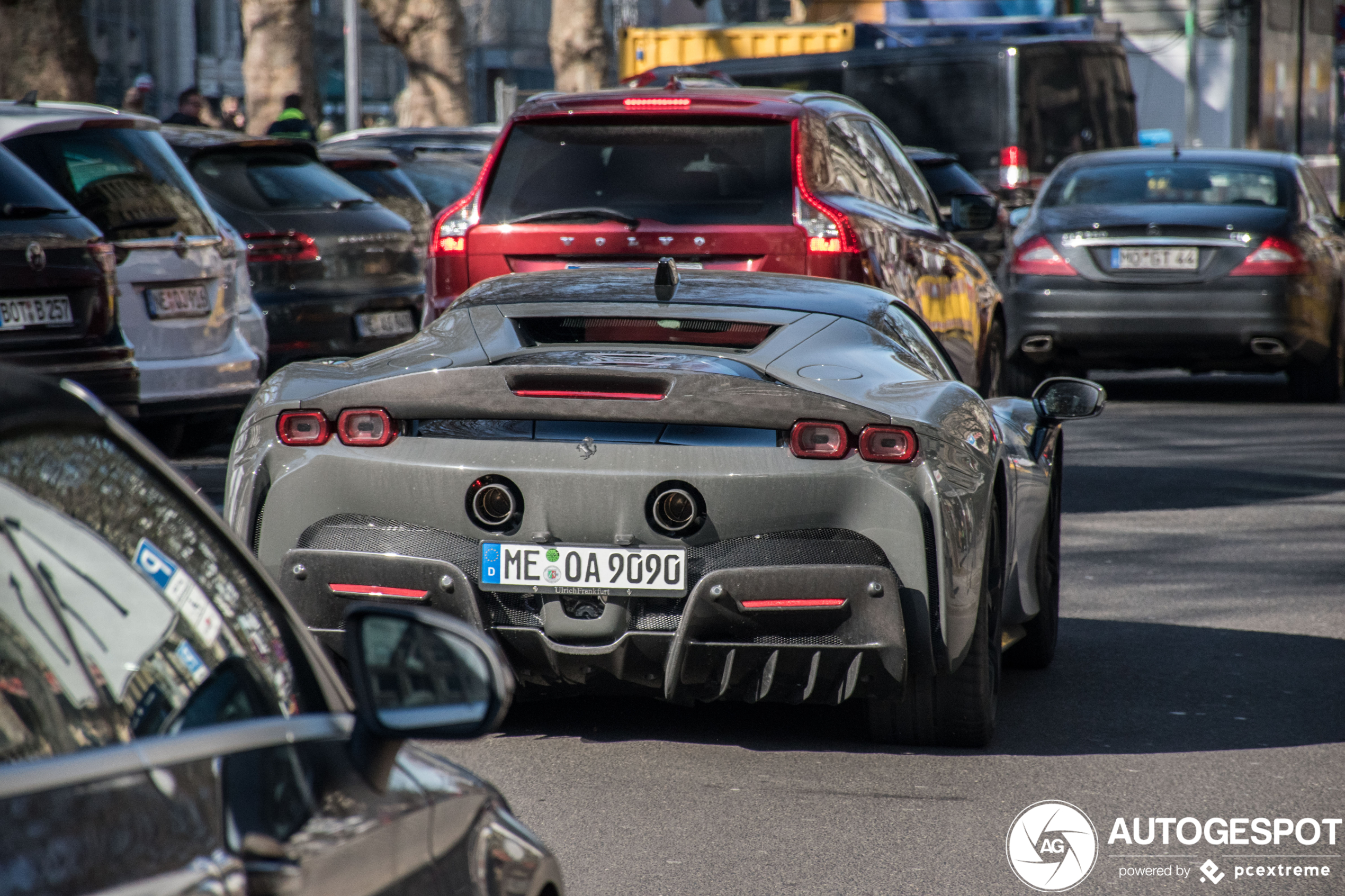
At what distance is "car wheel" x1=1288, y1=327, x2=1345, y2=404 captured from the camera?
13.8 metres

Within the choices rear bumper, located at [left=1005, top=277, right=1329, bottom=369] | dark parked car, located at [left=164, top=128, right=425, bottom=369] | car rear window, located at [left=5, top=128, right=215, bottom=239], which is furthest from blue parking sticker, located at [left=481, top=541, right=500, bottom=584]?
rear bumper, located at [left=1005, top=277, right=1329, bottom=369]

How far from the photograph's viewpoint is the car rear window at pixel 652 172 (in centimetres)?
838

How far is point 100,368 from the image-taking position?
27.3 feet

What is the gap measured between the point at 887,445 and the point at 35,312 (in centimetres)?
446

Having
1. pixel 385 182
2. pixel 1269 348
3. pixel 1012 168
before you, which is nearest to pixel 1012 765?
pixel 1269 348

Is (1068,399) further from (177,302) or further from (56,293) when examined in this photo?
(177,302)

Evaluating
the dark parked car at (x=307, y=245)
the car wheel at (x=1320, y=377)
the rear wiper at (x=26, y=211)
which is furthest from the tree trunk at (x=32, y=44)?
the car wheel at (x=1320, y=377)

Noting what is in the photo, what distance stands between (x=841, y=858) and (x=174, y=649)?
259cm

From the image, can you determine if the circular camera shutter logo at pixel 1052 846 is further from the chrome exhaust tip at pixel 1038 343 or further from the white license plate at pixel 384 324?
the chrome exhaust tip at pixel 1038 343

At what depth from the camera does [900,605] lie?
15.5 ft

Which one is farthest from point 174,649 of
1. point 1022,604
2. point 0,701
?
point 1022,604

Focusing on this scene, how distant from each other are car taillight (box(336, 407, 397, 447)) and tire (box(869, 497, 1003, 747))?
1.39m

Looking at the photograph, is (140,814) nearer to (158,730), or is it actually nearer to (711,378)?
(158,730)

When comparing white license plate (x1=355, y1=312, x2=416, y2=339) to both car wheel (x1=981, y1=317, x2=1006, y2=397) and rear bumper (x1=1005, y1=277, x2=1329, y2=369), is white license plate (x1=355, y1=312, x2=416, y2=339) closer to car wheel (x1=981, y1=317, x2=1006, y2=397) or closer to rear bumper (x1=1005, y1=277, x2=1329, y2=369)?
car wheel (x1=981, y1=317, x2=1006, y2=397)
